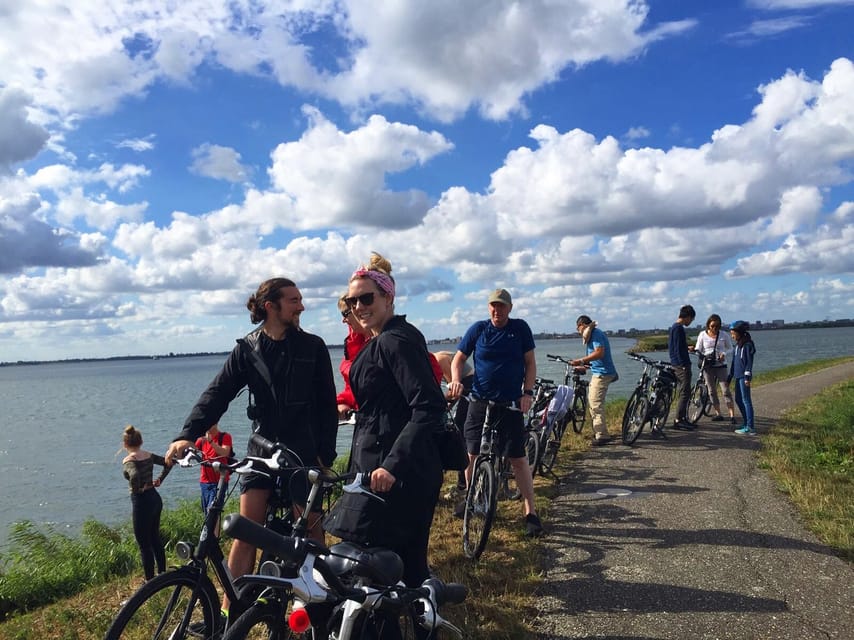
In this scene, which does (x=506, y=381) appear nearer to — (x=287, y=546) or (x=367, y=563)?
(x=367, y=563)

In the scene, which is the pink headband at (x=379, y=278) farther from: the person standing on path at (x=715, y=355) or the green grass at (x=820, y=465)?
the person standing on path at (x=715, y=355)

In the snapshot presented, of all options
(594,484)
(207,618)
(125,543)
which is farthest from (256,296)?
(125,543)

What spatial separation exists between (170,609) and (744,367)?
9779mm

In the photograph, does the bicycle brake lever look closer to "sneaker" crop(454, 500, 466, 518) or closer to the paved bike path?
the paved bike path

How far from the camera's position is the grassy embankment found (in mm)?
4152

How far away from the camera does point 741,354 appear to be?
10.4m

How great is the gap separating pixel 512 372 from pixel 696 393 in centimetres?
733

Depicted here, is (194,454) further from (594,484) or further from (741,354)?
(741,354)

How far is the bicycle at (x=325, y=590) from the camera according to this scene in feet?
7.60

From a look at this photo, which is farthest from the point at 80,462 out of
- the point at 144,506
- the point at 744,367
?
the point at 744,367

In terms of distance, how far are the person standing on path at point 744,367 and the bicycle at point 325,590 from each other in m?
9.00

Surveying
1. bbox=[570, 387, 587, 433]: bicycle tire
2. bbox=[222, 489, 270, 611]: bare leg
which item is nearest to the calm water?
bbox=[570, 387, 587, 433]: bicycle tire

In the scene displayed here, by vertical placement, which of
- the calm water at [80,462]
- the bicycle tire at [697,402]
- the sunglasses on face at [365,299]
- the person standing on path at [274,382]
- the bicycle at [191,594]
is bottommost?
the calm water at [80,462]

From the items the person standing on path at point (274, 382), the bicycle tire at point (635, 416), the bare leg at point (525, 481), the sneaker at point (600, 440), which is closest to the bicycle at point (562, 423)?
the sneaker at point (600, 440)
